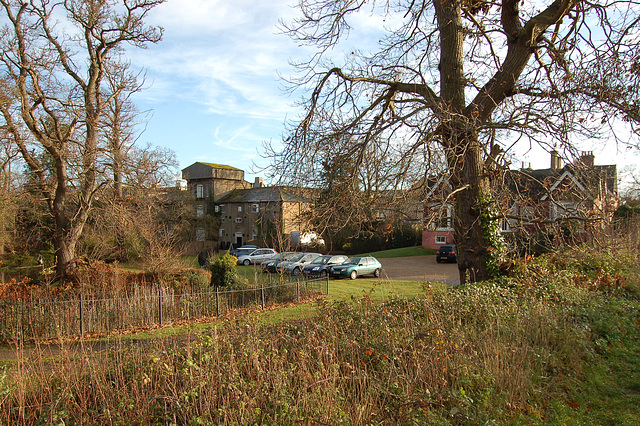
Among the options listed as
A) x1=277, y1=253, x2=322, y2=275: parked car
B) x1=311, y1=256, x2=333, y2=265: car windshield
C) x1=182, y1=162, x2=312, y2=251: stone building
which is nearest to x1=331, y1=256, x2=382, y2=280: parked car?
x1=311, y1=256, x2=333, y2=265: car windshield

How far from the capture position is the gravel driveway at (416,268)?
24858mm

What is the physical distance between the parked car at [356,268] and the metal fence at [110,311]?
9292 mm

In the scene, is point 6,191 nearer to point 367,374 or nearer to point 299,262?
point 299,262

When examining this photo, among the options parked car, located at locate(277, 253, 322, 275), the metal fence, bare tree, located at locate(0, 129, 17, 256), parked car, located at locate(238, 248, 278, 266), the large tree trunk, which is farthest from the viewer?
parked car, located at locate(238, 248, 278, 266)

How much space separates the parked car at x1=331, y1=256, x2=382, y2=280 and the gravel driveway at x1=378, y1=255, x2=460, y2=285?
0.63 m

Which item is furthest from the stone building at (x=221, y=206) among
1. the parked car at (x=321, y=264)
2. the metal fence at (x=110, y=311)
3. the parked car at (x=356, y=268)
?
Result: the metal fence at (x=110, y=311)

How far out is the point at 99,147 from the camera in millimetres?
16547

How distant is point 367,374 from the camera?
495cm

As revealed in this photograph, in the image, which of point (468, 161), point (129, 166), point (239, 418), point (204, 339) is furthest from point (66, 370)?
point (129, 166)

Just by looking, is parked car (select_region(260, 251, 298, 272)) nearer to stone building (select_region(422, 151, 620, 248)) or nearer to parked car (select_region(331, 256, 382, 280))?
parked car (select_region(331, 256, 382, 280))

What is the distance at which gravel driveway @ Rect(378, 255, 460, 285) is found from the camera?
24.9 metres

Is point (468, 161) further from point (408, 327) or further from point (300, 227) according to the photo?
point (408, 327)

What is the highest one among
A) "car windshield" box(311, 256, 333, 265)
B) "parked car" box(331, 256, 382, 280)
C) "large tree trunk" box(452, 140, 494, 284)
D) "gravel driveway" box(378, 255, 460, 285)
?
"large tree trunk" box(452, 140, 494, 284)

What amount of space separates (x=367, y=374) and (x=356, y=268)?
19.2 meters
